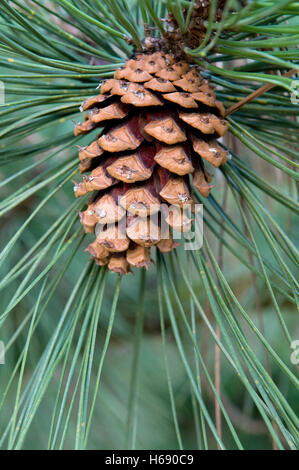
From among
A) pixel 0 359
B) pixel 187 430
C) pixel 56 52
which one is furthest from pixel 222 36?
pixel 187 430

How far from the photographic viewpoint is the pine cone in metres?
0.44

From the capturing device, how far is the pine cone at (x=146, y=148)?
1.44 ft

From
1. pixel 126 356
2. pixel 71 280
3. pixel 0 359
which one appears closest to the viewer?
pixel 0 359

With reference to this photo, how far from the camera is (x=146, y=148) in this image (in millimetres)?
467

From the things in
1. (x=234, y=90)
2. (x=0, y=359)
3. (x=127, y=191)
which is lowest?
(x=0, y=359)

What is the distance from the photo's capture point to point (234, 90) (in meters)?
0.53

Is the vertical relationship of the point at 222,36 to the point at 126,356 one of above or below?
above

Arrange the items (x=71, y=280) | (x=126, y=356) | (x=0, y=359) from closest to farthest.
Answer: (x=0, y=359), (x=71, y=280), (x=126, y=356)

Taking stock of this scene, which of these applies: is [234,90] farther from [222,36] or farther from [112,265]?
[112,265]

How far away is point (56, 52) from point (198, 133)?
214 millimetres

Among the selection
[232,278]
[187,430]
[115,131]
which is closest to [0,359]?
[115,131]

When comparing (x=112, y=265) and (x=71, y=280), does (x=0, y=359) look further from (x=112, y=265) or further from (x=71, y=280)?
(x=71, y=280)

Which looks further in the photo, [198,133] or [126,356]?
[126,356]
